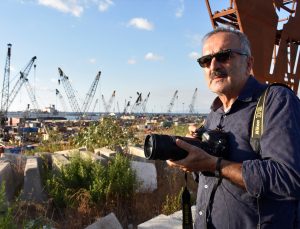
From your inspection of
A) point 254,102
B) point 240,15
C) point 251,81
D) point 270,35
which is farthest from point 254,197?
point 270,35

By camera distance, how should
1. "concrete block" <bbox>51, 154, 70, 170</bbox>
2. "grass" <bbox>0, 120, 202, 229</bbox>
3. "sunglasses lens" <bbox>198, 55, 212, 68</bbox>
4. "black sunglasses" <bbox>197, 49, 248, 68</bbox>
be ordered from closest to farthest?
"black sunglasses" <bbox>197, 49, 248, 68</bbox>
"sunglasses lens" <bbox>198, 55, 212, 68</bbox>
"grass" <bbox>0, 120, 202, 229</bbox>
"concrete block" <bbox>51, 154, 70, 170</bbox>

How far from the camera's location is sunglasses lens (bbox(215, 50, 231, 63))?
212cm

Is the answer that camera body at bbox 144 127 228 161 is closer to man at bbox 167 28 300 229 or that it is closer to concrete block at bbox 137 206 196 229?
man at bbox 167 28 300 229

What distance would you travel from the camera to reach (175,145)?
1921mm

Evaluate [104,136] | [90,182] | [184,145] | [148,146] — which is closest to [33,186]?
[90,182]

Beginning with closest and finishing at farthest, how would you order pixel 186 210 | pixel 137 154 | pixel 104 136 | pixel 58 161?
1. pixel 186 210
2. pixel 58 161
3. pixel 137 154
4. pixel 104 136

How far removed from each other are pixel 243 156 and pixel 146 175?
3945 mm

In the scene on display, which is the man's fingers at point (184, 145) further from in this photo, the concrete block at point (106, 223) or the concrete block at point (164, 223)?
the concrete block at point (106, 223)

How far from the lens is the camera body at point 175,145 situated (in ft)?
6.29

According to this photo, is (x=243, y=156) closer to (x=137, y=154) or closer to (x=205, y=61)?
(x=205, y=61)

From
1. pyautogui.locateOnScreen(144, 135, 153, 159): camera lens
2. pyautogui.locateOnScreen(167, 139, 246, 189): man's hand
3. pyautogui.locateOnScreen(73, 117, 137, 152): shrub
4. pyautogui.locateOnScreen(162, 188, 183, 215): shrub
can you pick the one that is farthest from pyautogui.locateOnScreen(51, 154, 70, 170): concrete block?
pyautogui.locateOnScreen(167, 139, 246, 189): man's hand

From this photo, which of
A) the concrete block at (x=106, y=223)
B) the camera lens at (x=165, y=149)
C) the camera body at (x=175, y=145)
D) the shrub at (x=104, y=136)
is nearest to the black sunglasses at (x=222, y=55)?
the camera body at (x=175, y=145)

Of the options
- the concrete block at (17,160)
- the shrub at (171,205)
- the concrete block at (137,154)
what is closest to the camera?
the shrub at (171,205)

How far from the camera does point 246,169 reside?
1.79 meters
